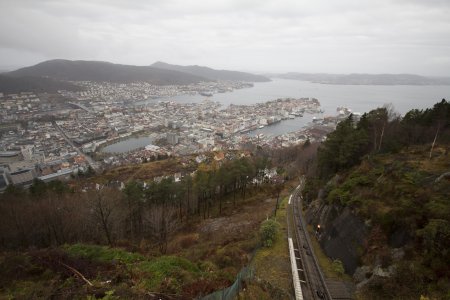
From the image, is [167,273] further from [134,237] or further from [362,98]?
[362,98]

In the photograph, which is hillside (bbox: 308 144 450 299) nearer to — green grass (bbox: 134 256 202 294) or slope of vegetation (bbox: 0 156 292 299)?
slope of vegetation (bbox: 0 156 292 299)

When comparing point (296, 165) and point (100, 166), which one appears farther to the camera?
point (100, 166)

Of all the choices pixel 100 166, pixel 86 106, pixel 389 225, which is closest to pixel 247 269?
pixel 389 225

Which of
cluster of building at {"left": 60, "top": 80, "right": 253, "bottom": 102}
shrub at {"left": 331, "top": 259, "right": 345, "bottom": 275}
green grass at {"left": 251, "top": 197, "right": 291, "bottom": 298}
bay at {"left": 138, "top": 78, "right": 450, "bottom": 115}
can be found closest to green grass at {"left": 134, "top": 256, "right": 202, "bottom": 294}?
green grass at {"left": 251, "top": 197, "right": 291, "bottom": 298}

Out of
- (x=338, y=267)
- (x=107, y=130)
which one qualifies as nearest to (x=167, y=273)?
(x=338, y=267)

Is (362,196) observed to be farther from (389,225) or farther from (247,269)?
(247,269)
